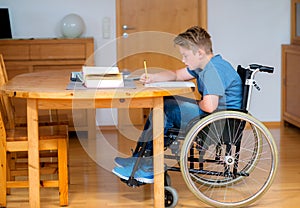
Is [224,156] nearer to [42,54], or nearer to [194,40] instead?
[194,40]

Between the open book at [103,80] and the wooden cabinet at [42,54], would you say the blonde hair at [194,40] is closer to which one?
the open book at [103,80]

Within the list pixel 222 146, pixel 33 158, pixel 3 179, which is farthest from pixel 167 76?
pixel 3 179

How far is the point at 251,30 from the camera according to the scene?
6.01 m

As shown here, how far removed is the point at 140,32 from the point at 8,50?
50.2 inches

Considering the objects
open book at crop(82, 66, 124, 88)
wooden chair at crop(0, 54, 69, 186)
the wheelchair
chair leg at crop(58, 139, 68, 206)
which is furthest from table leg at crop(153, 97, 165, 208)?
wooden chair at crop(0, 54, 69, 186)

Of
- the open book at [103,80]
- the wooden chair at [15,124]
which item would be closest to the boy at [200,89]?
the open book at [103,80]

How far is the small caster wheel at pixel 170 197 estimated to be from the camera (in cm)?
343

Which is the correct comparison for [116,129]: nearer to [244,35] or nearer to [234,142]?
[244,35]

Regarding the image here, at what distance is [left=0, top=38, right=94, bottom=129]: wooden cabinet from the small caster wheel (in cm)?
227

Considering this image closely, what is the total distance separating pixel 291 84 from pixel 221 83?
8.34 feet

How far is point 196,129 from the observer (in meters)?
3.25

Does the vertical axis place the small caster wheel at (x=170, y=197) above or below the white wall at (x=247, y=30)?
below

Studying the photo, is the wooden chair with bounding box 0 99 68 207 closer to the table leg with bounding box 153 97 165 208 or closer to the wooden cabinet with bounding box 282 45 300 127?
the table leg with bounding box 153 97 165 208

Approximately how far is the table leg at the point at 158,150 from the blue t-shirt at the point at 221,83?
11.6 inches
